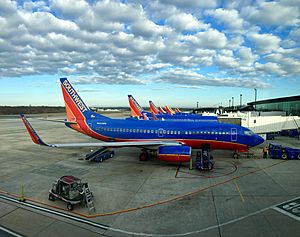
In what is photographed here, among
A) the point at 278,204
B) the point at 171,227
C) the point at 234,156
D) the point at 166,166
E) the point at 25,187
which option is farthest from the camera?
the point at 234,156

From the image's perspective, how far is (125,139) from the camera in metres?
25.3

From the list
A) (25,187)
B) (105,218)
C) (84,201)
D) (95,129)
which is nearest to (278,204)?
(105,218)

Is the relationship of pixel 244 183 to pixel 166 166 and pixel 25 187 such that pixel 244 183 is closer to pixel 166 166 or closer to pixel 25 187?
pixel 166 166

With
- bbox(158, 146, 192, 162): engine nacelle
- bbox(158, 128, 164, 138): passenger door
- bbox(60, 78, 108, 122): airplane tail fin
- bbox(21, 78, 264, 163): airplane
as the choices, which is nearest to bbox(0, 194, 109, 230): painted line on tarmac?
bbox(21, 78, 264, 163): airplane

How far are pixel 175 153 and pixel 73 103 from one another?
48.9ft

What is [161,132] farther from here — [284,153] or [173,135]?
[284,153]

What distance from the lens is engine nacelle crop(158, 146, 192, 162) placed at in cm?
1988

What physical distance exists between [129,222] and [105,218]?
1339mm

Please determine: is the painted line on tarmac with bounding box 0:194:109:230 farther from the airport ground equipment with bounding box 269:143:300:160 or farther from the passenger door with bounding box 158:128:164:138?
the airport ground equipment with bounding box 269:143:300:160

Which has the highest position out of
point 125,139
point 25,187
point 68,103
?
point 68,103

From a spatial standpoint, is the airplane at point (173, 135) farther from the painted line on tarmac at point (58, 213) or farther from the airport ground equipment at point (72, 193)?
the painted line on tarmac at point (58, 213)

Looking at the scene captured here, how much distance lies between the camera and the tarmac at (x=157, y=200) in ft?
33.7

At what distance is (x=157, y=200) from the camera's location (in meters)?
13.3

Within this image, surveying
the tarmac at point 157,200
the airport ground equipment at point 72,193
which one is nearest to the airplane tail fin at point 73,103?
the tarmac at point 157,200
